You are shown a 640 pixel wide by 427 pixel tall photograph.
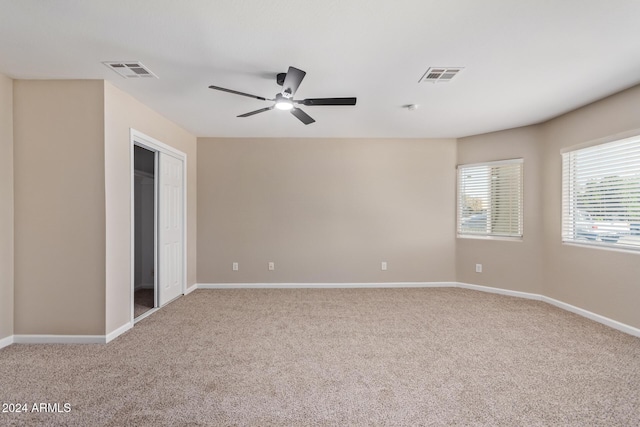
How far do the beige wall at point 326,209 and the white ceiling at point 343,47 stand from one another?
1.50 meters

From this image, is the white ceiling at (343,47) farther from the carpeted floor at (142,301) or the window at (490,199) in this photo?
the carpeted floor at (142,301)

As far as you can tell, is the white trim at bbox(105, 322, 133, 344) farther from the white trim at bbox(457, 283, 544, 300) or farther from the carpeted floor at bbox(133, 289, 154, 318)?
the white trim at bbox(457, 283, 544, 300)

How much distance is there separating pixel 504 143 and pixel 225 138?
4520 mm

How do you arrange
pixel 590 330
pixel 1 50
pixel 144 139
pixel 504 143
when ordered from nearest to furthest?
1. pixel 1 50
2. pixel 590 330
3. pixel 144 139
4. pixel 504 143

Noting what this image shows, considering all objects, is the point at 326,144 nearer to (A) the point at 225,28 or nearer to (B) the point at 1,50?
(A) the point at 225,28

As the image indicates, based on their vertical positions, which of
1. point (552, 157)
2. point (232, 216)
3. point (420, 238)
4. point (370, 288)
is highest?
point (552, 157)

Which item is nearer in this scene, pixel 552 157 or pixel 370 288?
pixel 552 157

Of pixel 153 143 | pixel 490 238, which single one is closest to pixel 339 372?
pixel 153 143

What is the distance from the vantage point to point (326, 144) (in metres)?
5.03

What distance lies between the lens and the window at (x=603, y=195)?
10.2ft

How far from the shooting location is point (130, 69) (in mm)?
2641

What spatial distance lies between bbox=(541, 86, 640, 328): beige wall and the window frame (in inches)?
11.5

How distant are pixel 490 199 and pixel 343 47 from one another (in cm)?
371

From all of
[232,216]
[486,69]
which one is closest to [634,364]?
[486,69]
